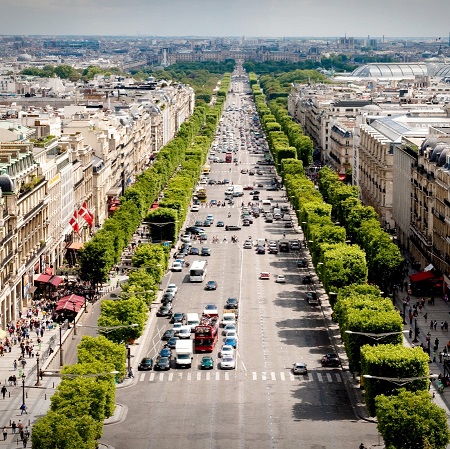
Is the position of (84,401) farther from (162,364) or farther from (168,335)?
(168,335)

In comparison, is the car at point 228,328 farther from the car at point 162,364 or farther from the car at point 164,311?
the car at point 162,364

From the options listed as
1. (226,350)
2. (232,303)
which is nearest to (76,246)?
(232,303)

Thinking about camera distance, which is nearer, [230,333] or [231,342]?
[231,342]

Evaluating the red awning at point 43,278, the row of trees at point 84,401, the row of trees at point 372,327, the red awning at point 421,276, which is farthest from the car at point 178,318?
the red awning at point 421,276

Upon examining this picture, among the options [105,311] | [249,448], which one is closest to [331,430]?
[249,448]

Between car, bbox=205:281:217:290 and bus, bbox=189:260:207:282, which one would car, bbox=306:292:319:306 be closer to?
car, bbox=205:281:217:290

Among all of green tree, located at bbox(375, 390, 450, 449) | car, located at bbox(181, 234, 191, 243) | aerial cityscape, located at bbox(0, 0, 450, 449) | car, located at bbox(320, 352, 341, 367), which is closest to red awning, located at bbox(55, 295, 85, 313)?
aerial cityscape, located at bbox(0, 0, 450, 449)

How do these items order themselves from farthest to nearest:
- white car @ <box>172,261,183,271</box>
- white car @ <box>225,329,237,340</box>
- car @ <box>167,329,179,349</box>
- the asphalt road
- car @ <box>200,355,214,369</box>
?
1. white car @ <box>172,261,183,271</box>
2. white car @ <box>225,329,237,340</box>
3. car @ <box>167,329,179,349</box>
4. car @ <box>200,355,214,369</box>
5. the asphalt road
